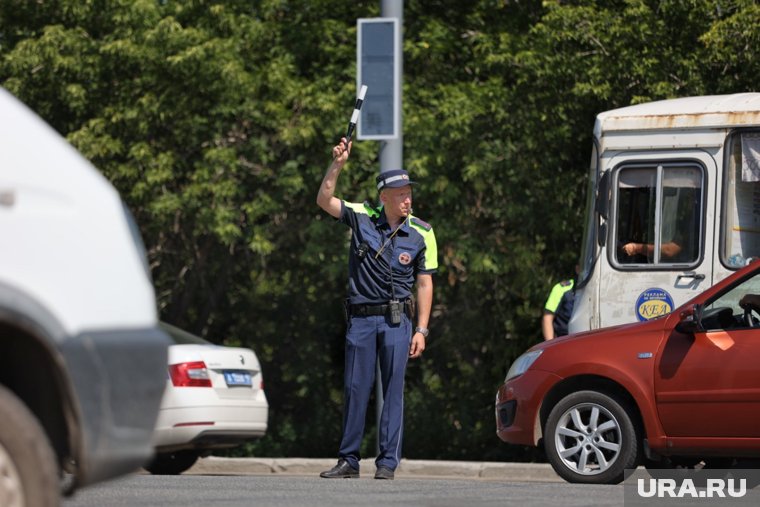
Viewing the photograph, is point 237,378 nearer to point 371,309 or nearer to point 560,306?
point 560,306

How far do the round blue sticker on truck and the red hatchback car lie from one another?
1.74 meters

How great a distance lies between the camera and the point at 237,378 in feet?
41.1

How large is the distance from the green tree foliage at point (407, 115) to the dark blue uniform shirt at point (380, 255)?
6.19 m

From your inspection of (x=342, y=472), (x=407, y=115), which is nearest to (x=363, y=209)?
(x=342, y=472)

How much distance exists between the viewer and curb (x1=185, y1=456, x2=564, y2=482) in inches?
529

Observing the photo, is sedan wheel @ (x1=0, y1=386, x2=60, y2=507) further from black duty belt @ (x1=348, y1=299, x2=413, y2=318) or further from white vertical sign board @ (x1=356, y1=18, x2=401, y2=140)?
white vertical sign board @ (x1=356, y1=18, x2=401, y2=140)

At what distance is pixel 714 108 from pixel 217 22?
7112 millimetres

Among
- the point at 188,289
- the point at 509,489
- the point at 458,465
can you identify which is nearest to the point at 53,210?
the point at 509,489

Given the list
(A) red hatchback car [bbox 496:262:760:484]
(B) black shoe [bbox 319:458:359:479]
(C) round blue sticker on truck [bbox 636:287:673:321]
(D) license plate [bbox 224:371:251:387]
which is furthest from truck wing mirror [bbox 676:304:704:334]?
(D) license plate [bbox 224:371:251:387]

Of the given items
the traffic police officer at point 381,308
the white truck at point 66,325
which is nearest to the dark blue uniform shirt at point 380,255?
the traffic police officer at point 381,308

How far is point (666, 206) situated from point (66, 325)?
327 inches

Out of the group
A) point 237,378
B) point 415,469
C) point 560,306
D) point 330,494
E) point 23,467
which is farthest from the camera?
point 415,469

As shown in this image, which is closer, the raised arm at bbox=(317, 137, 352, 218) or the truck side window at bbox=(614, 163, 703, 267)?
the raised arm at bbox=(317, 137, 352, 218)

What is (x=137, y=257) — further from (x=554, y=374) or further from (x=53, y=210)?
(x=554, y=374)
